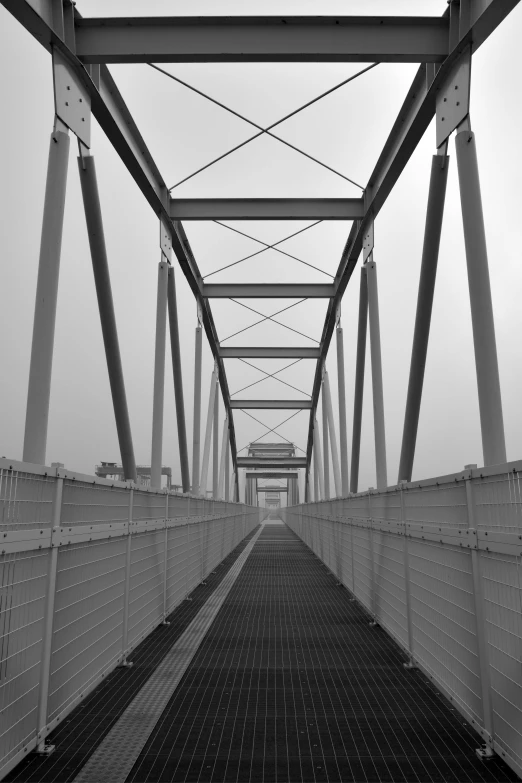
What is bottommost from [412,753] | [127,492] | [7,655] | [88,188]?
[412,753]

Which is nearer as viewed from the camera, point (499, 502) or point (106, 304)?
point (499, 502)

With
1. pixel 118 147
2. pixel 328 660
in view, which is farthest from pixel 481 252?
pixel 118 147

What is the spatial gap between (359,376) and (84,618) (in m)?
11.2

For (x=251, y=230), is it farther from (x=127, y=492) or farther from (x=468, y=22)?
(x=127, y=492)

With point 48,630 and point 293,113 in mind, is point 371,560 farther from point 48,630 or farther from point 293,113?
point 293,113

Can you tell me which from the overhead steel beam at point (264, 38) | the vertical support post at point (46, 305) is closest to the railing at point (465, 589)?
the vertical support post at point (46, 305)

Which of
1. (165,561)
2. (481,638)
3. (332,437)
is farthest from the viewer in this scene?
(332,437)

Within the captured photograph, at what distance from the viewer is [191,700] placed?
13.1ft

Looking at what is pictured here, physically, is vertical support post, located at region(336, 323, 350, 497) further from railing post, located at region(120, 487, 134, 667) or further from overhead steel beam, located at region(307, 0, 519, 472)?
railing post, located at region(120, 487, 134, 667)

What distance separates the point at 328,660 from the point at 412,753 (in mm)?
1954

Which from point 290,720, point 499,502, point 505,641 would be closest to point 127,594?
point 290,720

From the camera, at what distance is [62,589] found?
3645mm

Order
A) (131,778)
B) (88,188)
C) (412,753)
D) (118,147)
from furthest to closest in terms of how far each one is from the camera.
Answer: (118,147) < (88,188) < (412,753) < (131,778)

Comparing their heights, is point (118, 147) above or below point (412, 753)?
above
